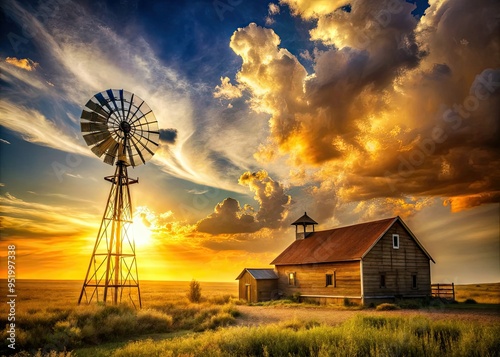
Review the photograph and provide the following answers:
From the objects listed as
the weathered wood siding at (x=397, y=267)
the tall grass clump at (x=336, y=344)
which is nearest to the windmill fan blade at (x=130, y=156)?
the tall grass clump at (x=336, y=344)

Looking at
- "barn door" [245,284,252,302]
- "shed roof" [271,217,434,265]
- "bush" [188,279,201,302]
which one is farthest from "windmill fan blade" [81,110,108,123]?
"barn door" [245,284,252,302]

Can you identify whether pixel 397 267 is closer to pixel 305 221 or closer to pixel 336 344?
pixel 305 221

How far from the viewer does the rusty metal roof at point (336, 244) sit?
30672mm

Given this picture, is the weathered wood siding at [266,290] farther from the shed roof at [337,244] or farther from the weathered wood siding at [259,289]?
the shed roof at [337,244]

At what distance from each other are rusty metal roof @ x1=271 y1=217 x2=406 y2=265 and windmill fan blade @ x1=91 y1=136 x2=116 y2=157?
2014 centimetres

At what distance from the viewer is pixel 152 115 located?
30.5 m

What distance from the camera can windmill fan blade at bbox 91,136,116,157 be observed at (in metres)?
27.7

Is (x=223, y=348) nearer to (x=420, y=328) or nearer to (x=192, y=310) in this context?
(x=420, y=328)

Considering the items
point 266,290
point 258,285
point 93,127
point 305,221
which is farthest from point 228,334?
point 305,221

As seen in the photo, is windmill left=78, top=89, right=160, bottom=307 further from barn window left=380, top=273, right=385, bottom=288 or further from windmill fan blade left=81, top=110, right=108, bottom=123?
barn window left=380, top=273, right=385, bottom=288

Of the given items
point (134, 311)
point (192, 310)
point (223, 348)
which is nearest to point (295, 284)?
point (192, 310)

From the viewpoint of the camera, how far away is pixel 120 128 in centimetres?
2900

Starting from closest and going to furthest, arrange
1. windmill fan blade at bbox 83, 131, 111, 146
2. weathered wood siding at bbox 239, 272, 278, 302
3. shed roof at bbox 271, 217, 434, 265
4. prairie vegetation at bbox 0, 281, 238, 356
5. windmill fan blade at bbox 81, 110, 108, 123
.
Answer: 1. prairie vegetation at bbox 0, 281, 238, 356
2. windmill fan blade at bbox 81, 110, 108, 123
3. windmill fan blade at bbox 83, 131, 111, 146
4. shed roof at bbox 271, 217, 434, 265
5. weathered wood siding at bbox 239, 272, 278, 302

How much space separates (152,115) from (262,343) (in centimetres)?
2291
